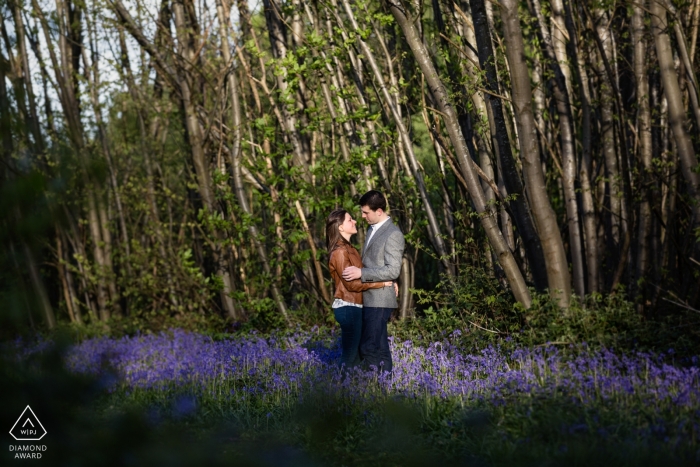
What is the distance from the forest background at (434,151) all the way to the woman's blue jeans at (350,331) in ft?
6.08

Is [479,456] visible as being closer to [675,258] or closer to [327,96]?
[675,258]

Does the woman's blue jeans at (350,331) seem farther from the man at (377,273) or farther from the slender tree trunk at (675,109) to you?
the slender tree trunk at (675,109)

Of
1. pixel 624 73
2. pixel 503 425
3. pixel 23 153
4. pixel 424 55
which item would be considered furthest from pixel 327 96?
pixel 23 153

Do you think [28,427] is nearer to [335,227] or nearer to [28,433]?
[28,433]

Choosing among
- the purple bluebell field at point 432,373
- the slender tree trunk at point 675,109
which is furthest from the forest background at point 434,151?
the purple bluebell field at point 432,373

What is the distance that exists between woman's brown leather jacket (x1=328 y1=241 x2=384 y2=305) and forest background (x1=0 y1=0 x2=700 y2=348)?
1.77 meters

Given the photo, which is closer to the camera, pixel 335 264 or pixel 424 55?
pixel 335 264

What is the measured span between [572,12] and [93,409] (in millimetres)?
7540

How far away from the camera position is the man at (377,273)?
17.8 ft

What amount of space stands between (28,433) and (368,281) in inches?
158

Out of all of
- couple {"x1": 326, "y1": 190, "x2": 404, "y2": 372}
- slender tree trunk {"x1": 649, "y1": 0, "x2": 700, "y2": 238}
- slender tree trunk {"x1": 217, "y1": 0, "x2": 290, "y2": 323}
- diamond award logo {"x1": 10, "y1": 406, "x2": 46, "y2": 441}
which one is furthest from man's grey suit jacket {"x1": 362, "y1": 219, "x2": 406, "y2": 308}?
diamond award logo {"x1": 10, "y1": 406, "x2": 46, "y2": 441}

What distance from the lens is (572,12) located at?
7902 mm

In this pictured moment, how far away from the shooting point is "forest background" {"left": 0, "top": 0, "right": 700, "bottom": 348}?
7.02m

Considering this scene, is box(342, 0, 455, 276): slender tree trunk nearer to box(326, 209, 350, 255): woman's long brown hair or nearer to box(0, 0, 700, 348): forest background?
box(0, 0, 700, 348): forest background
